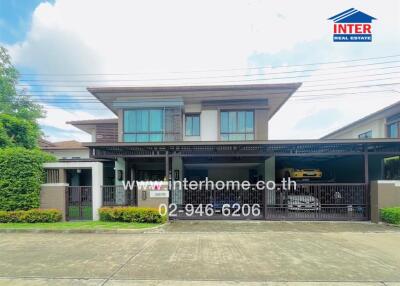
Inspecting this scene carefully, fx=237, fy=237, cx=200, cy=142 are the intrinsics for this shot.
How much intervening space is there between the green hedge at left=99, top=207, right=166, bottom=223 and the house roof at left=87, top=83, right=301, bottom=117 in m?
7.21

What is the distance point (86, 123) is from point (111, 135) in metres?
2.26

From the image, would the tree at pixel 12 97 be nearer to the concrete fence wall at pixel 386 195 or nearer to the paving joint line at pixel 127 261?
the paving joint line at pixel 127 261

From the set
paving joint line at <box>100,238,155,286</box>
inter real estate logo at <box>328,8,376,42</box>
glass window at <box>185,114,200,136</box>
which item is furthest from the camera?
glass window at <box>185,114,200,136</box>

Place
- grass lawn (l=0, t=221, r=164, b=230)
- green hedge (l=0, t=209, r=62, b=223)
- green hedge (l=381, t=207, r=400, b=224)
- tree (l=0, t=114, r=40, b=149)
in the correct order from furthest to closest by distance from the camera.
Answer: tree (l=0, t=114, r=40, b=149), green hedge (l=0, t=209, r=62, b=223), green hedge (l=381, t=207, r=400, b=224), grass lawn (l=0, t=221, r=164, b=230)

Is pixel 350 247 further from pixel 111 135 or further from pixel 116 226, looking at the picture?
pixel 111 135

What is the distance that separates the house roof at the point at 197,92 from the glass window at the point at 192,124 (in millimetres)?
1102

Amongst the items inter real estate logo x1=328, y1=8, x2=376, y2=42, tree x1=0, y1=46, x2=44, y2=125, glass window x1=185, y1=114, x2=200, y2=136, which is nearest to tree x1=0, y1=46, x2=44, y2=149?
tree x1=0, y1=46, x2=44, y2=125

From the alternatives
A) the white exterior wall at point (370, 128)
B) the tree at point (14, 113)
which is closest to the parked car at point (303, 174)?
the white exterior wall at point (370, 128)

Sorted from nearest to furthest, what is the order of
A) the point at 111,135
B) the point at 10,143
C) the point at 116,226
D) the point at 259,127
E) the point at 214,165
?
the point at 116,226, the point at 10,143, the point at 259,127, the point at 214,165, the point at 111,135

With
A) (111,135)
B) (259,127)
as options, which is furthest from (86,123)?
(259,127)

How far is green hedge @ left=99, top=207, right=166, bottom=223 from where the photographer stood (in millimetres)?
10086

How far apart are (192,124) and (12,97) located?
1276 cm

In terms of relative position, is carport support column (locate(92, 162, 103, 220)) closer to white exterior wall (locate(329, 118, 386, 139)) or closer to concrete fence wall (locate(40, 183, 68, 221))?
concrete fence wall (locate(40, 183, 68, 221))

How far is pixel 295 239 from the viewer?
790 centimetres
